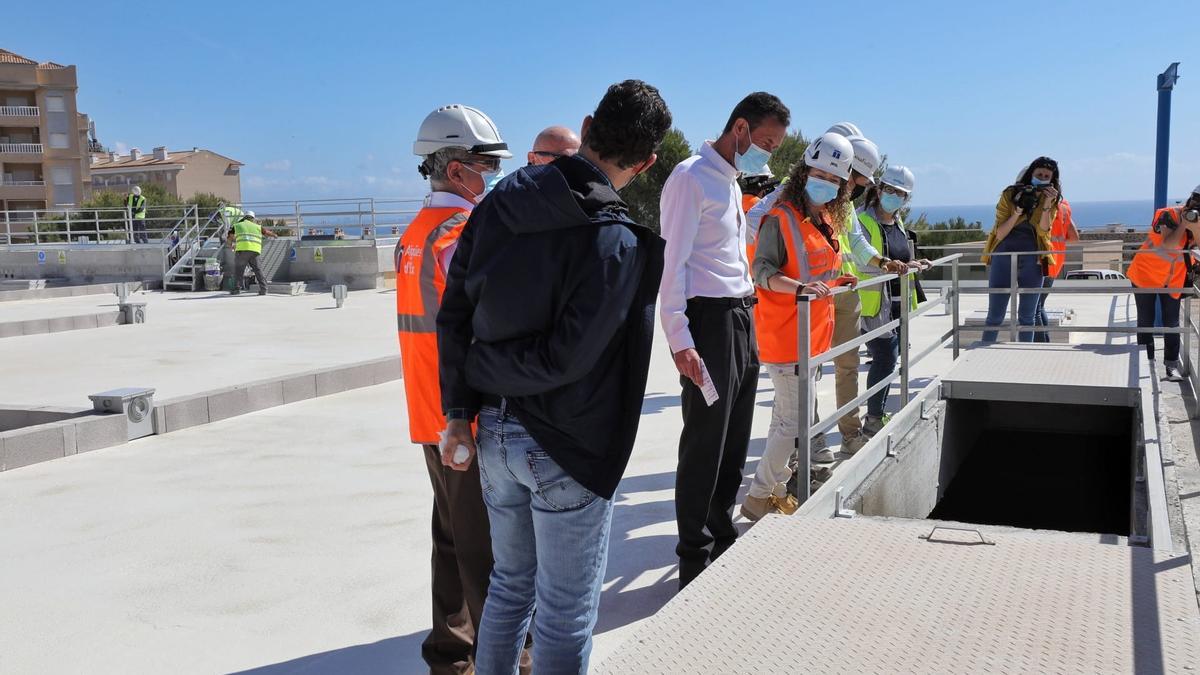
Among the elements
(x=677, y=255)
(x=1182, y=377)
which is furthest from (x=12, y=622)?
(x=1182, y=377)

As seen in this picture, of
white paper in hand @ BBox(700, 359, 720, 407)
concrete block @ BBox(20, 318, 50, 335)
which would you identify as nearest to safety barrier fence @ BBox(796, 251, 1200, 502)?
white paper in hand @ BBox(700, 359, 720, 407)

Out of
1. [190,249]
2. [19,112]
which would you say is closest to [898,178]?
[190,249]

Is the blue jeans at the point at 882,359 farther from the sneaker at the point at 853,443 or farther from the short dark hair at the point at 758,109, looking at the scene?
the short dark hair at the point at 758,109

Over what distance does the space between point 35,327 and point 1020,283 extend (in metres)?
12.1

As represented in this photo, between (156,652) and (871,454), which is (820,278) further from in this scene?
(156,652)

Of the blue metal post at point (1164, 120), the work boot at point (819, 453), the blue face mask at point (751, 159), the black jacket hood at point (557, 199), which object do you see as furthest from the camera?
the blue metal post at point (1164, 120)

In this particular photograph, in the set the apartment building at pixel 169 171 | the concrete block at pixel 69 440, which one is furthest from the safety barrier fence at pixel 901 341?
the apartment building at pixel 169 171

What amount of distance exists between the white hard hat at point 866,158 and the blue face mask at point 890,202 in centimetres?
78

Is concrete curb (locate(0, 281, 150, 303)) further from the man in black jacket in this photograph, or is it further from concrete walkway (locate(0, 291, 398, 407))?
the man in black jacket

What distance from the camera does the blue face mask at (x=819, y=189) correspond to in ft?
15.7

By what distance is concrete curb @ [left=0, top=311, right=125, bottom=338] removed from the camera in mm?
13211

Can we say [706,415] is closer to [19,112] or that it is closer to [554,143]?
[554,143]

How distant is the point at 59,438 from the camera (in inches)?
253

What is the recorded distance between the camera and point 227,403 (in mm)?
7676
